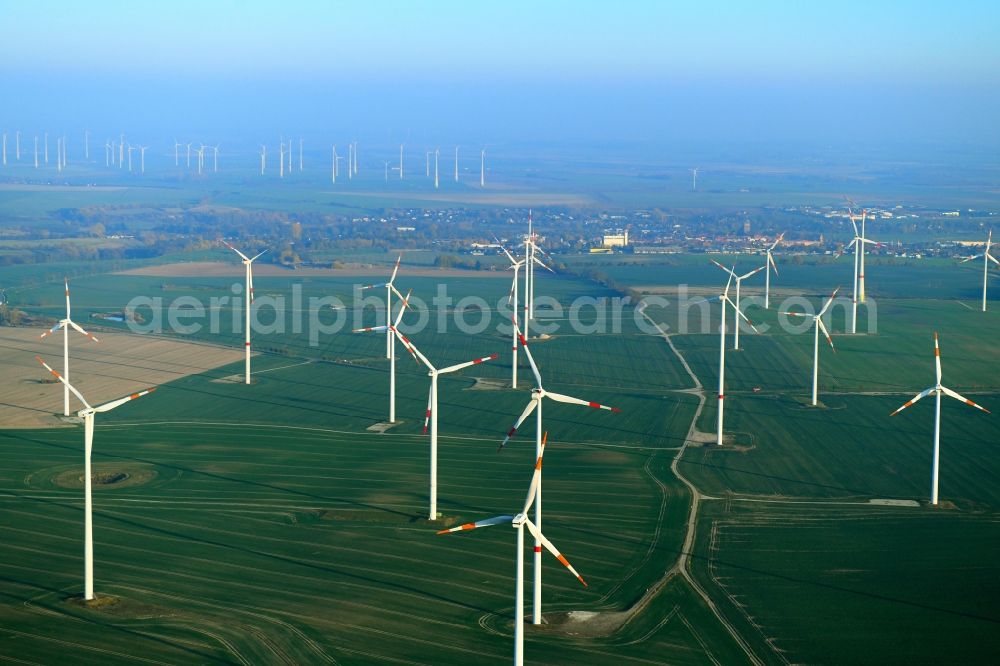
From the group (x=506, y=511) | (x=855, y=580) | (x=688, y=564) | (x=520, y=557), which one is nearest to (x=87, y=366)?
(x=506, y=511)

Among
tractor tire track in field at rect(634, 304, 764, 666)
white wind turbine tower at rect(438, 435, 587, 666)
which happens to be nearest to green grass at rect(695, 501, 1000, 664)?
tractor tire track in field at rect(634, 304, 764, 666)

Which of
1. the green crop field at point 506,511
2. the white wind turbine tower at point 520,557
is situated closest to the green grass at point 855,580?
the green crop field at point 506,511

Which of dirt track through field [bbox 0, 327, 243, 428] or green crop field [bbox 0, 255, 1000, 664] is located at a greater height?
dirt track through field [bbox 0, 327, 243, 428]

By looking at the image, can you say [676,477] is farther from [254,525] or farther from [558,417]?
[254,525]

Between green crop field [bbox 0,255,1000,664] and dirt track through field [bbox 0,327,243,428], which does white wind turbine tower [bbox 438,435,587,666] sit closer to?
green crop field [bbox 0,255,1000,664]

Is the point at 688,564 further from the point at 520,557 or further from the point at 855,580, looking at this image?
the point at 520,557

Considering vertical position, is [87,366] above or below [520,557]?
below

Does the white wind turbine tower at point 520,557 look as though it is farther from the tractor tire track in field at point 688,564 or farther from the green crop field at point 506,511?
the tractor tire track in field at point 688,564
